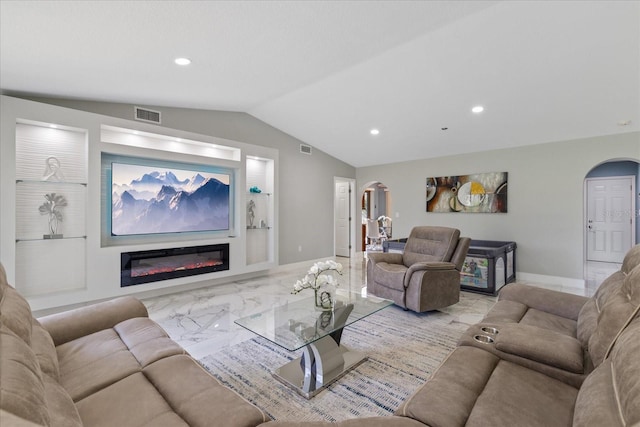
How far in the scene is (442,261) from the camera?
3818 mm

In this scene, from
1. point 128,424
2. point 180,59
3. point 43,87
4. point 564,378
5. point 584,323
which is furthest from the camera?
point 43,87

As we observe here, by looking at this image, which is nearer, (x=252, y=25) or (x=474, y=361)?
(x=474, y=361)

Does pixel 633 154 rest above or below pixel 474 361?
above

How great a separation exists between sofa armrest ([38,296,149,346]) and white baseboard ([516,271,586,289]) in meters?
5.78

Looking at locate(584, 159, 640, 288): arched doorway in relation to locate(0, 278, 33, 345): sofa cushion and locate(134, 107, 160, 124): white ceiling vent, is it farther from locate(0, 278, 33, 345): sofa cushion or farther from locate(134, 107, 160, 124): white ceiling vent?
locate(0, 278, 33, 345): sofa cushion

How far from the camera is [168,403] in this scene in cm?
123

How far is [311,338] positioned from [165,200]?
3.33 m

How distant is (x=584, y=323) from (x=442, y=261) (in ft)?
6.88

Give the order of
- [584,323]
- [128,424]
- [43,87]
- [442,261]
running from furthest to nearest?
1. [442,261]
2. [43,87]
3. [584,323]
4. [128,424]

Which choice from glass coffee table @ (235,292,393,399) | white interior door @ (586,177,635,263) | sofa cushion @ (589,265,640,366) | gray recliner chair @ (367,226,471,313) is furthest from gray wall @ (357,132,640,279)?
sofa cushion @ (589,265,640,366)

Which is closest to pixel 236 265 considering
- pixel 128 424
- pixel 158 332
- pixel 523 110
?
pixel 158 332

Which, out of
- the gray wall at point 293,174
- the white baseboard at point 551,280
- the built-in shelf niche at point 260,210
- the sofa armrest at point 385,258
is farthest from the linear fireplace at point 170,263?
the white baseboard at point 551,280

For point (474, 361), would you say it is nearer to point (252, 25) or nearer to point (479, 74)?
point (252, 25)

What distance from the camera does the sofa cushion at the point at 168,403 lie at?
3.61ft
